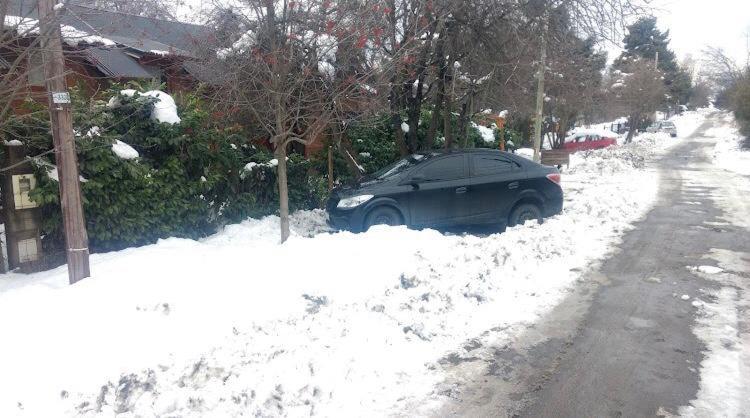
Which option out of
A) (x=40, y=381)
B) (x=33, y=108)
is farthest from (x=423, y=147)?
(x=40, y=381)

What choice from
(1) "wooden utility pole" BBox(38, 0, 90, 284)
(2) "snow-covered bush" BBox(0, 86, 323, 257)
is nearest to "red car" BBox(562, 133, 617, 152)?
(2) "snow-covered bush" BBox(0, 86, 323, 257)

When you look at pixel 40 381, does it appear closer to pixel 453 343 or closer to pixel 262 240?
pixel 453 343

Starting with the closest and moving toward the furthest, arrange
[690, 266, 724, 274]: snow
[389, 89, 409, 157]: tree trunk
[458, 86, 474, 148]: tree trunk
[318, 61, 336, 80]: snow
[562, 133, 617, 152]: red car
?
[690, 266, 724, 274]: snow → [318, 61, 336, 80]: snow → [389, 89, 409, 157]: tree trunk → [458, 86, 474, 148]: tree trunk → [562, 133, 617, 152]: red car

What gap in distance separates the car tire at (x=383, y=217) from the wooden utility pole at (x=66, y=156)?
4.13m

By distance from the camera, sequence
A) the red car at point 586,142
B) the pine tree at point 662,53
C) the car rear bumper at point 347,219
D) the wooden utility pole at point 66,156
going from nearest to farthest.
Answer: the wooden utility pole at point 66,156
the car rear bumper at point 347,219
the red car at point 586,142
the pine tree at point 662,53

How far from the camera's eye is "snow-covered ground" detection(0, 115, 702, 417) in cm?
385

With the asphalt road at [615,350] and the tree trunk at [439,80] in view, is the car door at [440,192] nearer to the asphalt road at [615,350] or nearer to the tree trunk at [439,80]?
the asphalt road at [615,350]

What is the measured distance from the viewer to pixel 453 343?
16.0 ft

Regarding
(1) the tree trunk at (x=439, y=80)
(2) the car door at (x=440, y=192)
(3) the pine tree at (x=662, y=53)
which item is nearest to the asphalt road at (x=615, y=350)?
(2) the car door at (x=440, y=192)

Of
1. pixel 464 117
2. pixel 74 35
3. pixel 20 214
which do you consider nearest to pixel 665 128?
pixel 464 117

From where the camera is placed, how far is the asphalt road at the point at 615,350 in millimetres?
3922

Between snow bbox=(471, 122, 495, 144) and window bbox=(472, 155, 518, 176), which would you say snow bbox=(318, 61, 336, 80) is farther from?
snow bbox=(471, 122, 495, 144)

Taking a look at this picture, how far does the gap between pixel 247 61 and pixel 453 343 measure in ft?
14.4

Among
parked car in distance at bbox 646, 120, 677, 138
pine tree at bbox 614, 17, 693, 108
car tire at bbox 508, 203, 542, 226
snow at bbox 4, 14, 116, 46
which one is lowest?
car tire at bbox 508, 203, 542, 226
